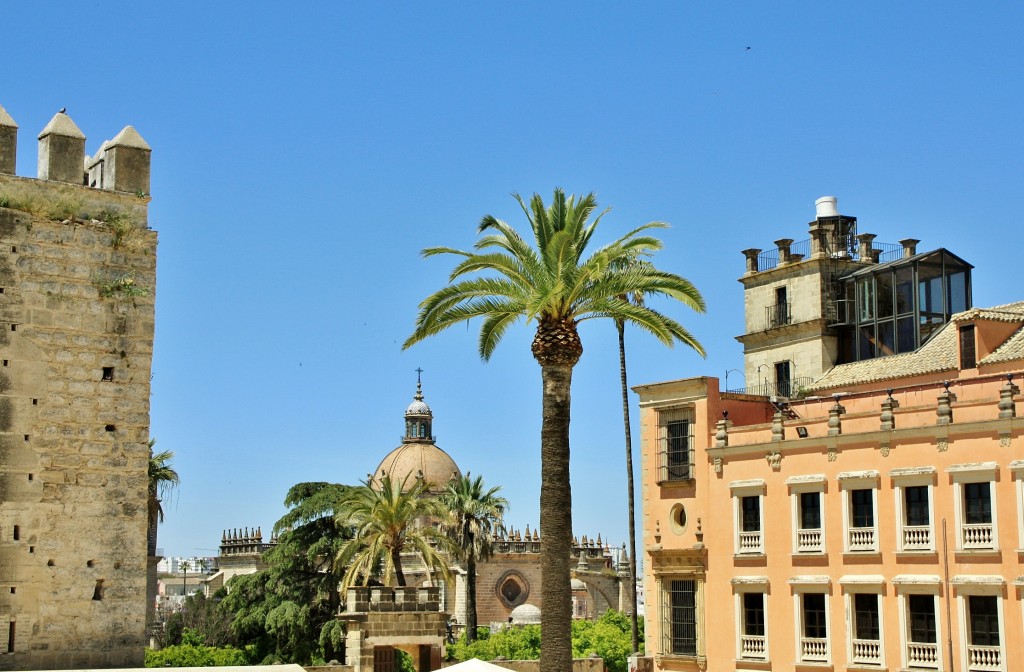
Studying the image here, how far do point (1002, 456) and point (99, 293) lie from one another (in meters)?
18.6

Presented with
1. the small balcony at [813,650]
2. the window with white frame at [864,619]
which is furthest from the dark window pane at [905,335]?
the small balcony at [813,650]

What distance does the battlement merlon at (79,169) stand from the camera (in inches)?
938

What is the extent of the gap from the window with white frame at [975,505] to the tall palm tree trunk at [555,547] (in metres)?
10.2

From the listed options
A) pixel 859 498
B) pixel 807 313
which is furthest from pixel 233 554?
pixel 859 498

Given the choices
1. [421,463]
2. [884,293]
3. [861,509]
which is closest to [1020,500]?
[861,509]

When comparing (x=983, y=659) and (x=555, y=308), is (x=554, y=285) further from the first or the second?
(x=983, y=659)

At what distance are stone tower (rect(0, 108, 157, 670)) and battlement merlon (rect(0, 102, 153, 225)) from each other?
0.03 m

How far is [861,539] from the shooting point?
31641 millimetres

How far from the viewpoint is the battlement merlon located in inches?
938

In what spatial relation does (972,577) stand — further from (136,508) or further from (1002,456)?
(136,508)

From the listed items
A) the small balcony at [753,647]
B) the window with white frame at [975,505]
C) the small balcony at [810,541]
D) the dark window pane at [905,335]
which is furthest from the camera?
the dark window pane at [905,335]

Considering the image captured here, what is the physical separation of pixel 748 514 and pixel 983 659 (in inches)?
282

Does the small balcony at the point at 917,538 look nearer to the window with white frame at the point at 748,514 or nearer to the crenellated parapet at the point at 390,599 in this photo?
the window with white frame at the point at 748,514

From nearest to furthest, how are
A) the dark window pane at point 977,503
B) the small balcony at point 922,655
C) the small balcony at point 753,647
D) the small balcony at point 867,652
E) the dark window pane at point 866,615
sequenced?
the dark window pane at point 977,503 → the small balcony at point 922,655 → the small balcony at point 867,652 → the dark window pane at point 866,615 → the small balcony at point 753,647
